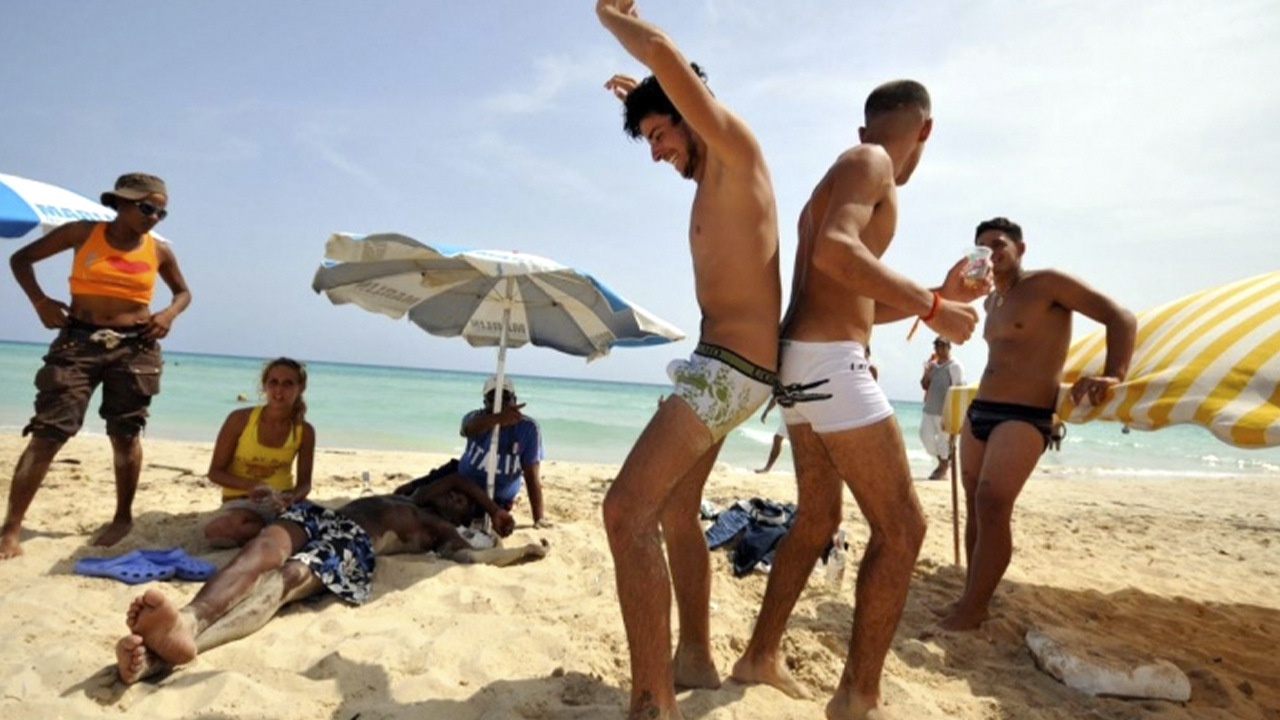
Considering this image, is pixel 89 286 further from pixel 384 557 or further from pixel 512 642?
pixel 512 642

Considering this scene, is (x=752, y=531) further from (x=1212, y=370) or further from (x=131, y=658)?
(x=131, y=658)

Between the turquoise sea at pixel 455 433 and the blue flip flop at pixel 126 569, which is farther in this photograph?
the turquoise sea at pixel 455 433

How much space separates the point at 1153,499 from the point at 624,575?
12.4 meters

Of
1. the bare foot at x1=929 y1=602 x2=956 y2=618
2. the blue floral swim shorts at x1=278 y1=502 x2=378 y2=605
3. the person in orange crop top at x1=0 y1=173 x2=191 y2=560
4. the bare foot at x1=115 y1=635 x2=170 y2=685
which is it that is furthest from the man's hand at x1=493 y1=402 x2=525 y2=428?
the bare foot at x1=929 y1=602 x2=956 y2=618

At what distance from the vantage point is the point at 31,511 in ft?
14.6

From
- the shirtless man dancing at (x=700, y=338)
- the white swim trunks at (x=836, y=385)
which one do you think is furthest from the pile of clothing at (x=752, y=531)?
the white swim trunks at (x=836, y=385)

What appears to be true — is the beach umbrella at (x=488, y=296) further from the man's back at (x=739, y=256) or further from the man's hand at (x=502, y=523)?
the man's back at (x=739, y=256)

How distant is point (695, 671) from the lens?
251cm

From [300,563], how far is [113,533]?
5.54 ft

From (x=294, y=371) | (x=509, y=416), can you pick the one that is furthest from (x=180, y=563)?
(x=509, y=416)

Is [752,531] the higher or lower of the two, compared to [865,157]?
lower

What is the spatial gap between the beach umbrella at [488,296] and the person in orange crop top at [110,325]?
1027 mm

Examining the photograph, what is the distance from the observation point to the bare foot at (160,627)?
7.61 ft

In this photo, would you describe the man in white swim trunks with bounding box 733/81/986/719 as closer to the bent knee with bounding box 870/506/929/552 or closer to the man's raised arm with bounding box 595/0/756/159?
the bent knee with bounding box 870/506/929/552
